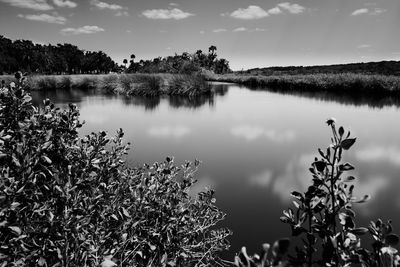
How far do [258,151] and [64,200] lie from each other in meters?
7.28

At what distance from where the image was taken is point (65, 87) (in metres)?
36.3

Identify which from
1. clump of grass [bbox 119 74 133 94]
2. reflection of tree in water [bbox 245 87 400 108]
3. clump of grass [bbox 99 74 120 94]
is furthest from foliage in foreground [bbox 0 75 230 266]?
clump of grass [bbox 99 74 120 94]

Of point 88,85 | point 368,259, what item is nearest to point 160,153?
point 368,259

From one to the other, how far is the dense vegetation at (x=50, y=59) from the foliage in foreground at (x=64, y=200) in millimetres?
84453

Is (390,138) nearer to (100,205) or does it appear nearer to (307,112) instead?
(307,112)

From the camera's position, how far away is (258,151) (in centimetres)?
865

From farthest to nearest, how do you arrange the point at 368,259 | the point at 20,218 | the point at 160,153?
the point at 160,153, the point at 20,218, the point at 368,259

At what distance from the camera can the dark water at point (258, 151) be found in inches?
195

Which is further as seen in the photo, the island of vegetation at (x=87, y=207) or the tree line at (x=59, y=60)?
the tree line at (x=59, y=60)

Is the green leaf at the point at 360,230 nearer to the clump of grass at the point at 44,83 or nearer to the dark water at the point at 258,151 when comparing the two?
the dark water at the point at 258,151

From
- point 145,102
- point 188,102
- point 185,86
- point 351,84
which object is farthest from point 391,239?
point 351,84

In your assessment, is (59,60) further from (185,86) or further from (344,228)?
(344,228)

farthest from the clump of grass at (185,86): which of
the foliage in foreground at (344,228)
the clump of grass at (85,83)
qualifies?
the foliage in foreground at (344,228)

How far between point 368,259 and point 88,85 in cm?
3882
